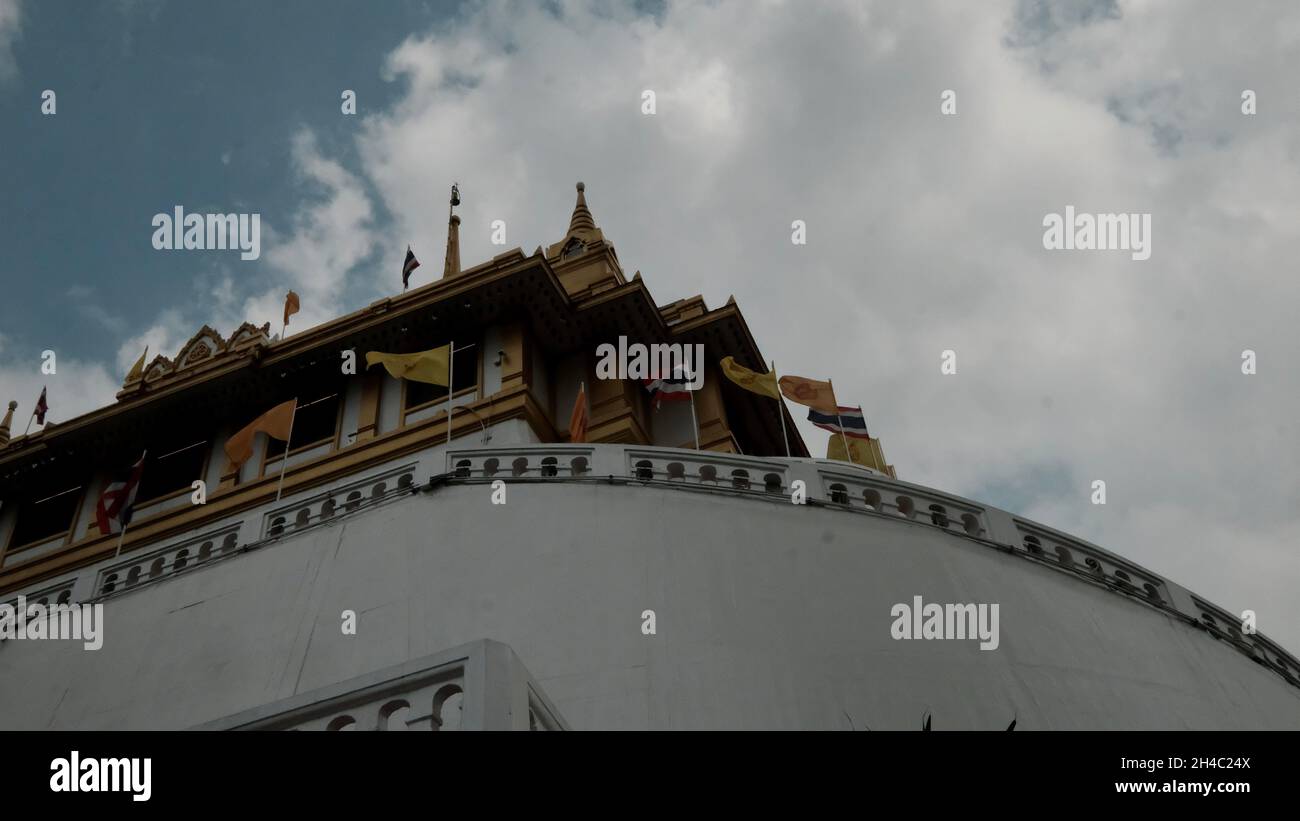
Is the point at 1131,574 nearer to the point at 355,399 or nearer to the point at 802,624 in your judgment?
the point at 802,624

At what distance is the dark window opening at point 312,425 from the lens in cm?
2281

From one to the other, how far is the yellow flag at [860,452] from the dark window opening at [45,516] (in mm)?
14287

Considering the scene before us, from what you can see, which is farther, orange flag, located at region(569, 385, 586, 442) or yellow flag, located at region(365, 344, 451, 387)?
Answer: yellow flag, located at region(365, 344, 451, 387)

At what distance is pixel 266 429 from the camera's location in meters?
19.9

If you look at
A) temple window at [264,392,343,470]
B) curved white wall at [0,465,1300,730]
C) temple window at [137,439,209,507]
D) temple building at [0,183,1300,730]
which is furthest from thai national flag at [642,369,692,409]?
curved white wall at [0,465,1300,730]

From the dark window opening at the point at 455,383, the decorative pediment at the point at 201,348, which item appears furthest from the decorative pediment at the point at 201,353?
the dark window opening at the point at 455,383

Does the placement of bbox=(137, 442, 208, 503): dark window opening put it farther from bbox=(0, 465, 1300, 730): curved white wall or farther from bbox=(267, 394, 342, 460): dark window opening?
bbox=(0, 465, 1300, 730): curved white wall

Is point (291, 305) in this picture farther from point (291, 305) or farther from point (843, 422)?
point (843, 422)

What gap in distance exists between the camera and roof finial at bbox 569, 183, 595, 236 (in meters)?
29.1

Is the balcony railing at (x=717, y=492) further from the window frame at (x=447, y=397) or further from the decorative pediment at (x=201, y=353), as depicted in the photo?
the decorative pediment at (x=201, y=353)

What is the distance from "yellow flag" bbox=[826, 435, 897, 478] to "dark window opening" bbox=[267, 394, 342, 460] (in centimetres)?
898

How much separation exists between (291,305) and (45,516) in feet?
20.5
